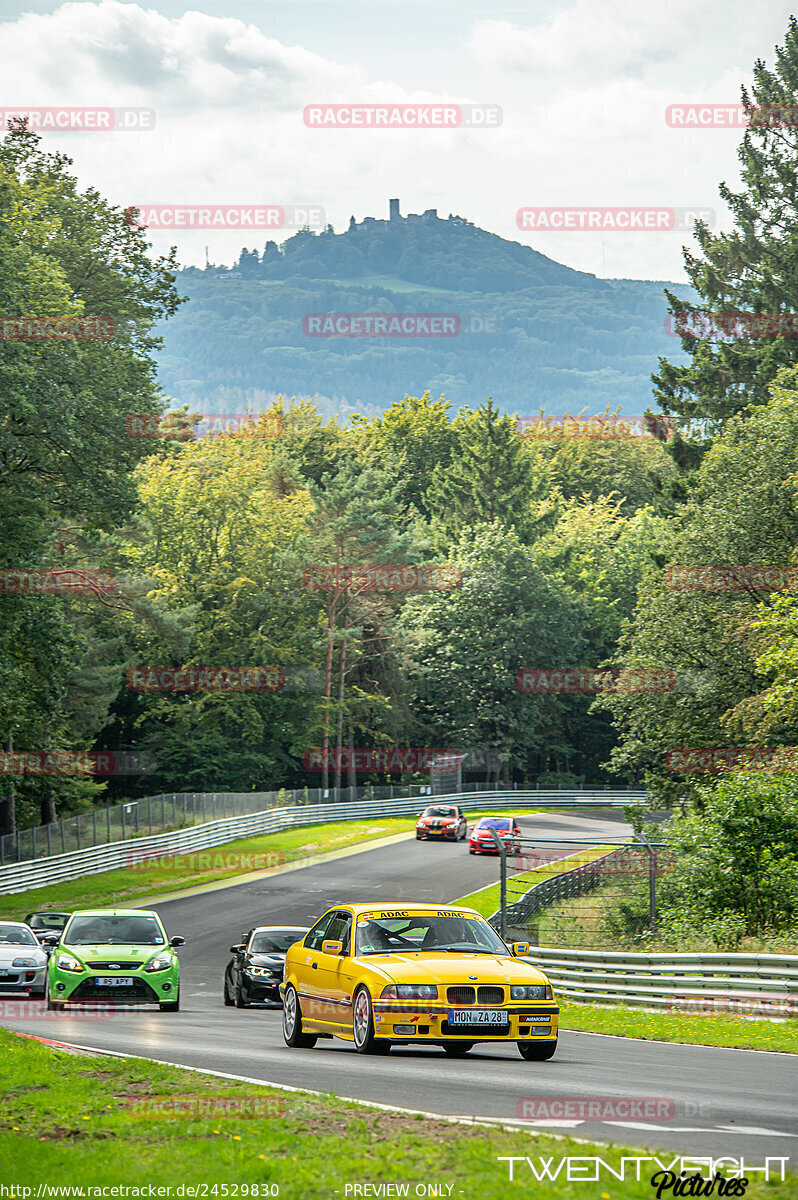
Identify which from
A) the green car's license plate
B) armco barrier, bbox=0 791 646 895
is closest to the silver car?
the green car's license plate

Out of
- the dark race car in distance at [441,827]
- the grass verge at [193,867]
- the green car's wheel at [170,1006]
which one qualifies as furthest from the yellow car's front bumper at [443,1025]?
the dark race car in distance at [441,827]

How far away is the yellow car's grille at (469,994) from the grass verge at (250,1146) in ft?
8.71

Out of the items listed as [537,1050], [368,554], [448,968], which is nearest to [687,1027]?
[537,1050]

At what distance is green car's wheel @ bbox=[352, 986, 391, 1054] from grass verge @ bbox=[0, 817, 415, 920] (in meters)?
28.3

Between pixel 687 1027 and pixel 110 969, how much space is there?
7721mm

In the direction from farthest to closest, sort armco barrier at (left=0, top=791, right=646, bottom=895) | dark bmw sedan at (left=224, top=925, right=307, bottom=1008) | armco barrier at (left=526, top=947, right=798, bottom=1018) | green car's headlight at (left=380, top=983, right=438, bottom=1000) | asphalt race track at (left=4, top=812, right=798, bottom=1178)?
armco barrier at (left=0, top=791, right=646, bottom=895) < dark bmw sedan at (left=224, top=925, right=307, bottom=1008) < armco barrier at (left=526, top=947, right=798, bottom=1018) < green car's headlight at (left=380, top=983, right=438, bottom=1000) < asphalt race track at (left=4, top=812, right=798, bottom=1178)

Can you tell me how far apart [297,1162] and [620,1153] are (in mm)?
1690

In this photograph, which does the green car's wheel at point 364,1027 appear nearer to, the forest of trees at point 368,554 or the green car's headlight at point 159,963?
the green car's headlight at point 159,963

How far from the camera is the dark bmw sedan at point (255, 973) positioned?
2217 cm

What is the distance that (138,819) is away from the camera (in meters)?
51.3

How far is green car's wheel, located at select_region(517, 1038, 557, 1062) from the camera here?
1280cm

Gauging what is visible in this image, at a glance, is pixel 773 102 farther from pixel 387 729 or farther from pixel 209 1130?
pixel 209 1130

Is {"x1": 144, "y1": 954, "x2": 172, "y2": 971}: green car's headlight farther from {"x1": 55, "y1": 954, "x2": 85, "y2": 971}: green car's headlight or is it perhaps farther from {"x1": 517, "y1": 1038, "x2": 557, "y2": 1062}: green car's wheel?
{"x1": 517, "y1": 1038, "x2": 557, "y2": 1062}: green car's wheel

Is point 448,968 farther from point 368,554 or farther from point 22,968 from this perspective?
point 368,554
